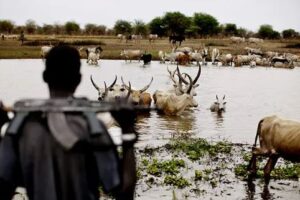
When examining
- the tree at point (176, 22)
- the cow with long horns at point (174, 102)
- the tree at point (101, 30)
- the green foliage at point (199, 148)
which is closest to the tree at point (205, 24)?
the tree at point (176, 22)

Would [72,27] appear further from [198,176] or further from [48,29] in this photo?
[198,176]

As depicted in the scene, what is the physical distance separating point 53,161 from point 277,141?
17.3ft

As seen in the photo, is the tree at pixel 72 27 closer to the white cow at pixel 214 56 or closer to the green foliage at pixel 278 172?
the white cow at pixel 214 56

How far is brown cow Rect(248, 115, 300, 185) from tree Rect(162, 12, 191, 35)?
217ft

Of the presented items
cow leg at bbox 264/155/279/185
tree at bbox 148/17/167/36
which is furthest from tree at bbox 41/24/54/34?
cow leg at bbox 264/155/279/185

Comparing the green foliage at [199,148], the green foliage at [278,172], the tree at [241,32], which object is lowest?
the green foliage at [199,148]

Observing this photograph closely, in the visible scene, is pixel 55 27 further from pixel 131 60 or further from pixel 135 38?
pixel 131 60

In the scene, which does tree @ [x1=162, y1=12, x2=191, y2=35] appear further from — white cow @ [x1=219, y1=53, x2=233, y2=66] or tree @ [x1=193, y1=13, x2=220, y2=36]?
white cow @ [x1=219, y1=53, x2=233, y2=66]

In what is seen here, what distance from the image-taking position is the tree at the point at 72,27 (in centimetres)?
9008

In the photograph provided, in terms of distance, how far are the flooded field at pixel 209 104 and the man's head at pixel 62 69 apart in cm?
100

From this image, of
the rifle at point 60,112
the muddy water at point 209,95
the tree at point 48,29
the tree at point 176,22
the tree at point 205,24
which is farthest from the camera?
the tree at point 48,29

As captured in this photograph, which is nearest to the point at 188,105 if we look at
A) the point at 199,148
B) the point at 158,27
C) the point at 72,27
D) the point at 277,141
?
the point at 199,148

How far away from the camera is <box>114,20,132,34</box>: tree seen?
84.6 m

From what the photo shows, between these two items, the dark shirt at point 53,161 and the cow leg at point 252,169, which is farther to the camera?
the cow leg at point 252,169
